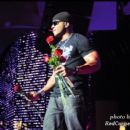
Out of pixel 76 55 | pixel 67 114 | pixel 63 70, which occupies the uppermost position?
pixel 76 55

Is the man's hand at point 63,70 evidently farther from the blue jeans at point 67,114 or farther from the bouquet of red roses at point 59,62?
the blue jeans at point 67,114

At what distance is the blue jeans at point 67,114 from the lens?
2.89 m

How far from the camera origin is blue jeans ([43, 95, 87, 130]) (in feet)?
9.49

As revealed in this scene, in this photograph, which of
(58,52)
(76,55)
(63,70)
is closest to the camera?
(63,70)

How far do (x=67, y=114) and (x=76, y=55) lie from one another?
1.52ft

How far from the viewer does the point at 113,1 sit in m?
3.69

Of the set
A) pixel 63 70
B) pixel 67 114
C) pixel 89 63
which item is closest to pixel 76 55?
pixel 89 63

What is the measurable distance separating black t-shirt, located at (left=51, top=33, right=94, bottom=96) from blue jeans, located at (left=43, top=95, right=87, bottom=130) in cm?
7

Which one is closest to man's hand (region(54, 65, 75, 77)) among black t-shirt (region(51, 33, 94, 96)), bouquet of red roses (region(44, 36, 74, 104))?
bouquet of red roses (region(44, 36, 74, 104))

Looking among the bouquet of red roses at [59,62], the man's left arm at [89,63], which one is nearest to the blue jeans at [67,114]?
the bouquet of red roses at [59,62]

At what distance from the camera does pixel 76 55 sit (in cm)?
303

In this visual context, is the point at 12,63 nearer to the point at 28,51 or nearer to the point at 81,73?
the point at 28,51

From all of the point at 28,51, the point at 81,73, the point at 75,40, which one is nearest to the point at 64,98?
the point at 81,73

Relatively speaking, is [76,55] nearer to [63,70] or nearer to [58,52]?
[58,52]
